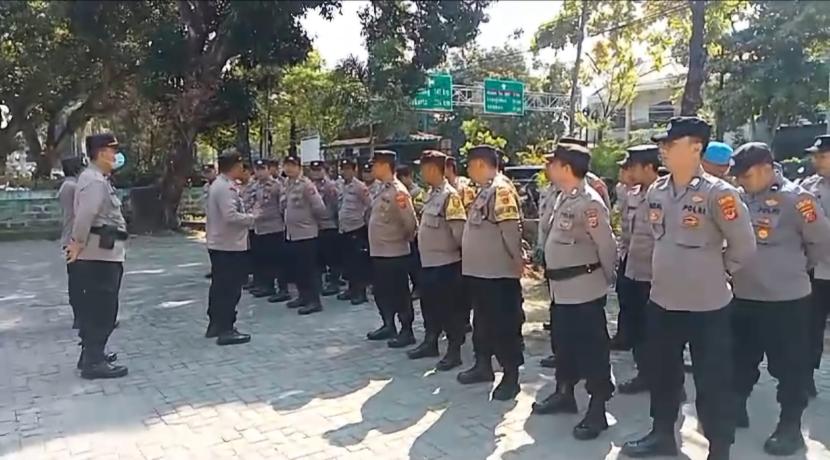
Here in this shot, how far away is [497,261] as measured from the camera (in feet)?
15.2

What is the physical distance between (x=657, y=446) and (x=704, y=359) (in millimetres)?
564

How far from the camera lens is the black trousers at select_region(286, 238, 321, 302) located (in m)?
7.56

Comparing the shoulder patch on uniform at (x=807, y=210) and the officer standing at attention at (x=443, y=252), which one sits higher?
the shoulder patch on uniform at (x=807, y=210)

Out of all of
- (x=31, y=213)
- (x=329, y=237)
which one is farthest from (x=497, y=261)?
(x=31, y=213)

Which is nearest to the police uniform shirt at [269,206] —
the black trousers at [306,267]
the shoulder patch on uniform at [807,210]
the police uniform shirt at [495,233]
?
the black trousers at [306,267]

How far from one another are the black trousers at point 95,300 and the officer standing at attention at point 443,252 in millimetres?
2292

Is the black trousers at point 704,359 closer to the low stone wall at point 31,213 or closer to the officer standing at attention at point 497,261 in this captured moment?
the officer standing at attention at point 497,261

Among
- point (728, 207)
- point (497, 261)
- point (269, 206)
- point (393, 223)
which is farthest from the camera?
point (269, 206)

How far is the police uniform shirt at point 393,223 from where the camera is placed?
235 inches

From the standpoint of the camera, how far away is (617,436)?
3953 mm

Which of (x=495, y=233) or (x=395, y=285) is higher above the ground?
(x=495, y=233)

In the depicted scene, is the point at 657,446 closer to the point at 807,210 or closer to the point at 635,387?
the point at 635,387

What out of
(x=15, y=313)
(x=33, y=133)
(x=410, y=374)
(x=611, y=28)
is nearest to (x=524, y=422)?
(x=410, y=374)

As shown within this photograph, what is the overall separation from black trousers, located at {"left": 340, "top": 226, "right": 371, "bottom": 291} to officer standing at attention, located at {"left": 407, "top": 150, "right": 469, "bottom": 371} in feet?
8.37
